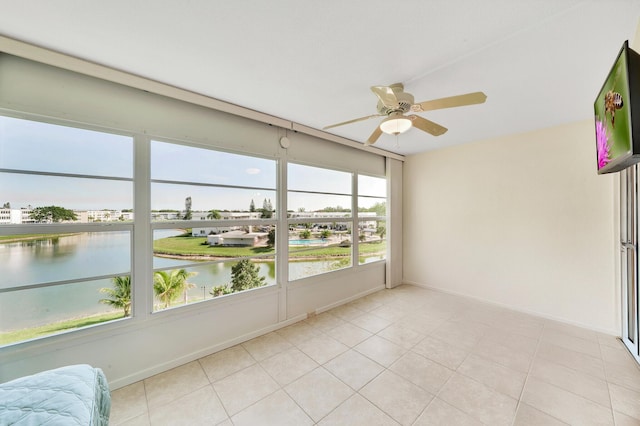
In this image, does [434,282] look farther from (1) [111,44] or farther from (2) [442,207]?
(1) [111,44]

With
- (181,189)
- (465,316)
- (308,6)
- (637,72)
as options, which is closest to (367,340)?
(465,316)

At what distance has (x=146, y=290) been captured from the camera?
2.22 m

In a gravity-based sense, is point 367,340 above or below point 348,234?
below

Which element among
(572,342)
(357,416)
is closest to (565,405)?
(572,342)

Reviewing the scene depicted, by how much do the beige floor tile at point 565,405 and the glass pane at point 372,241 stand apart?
103 inches

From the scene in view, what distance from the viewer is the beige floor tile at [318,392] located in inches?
72.1

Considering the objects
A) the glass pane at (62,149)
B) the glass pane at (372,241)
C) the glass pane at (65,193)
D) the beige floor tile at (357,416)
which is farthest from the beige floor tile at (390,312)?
the glass pane at (62,149)

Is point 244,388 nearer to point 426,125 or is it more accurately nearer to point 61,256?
point 61,256

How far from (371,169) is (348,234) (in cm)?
134

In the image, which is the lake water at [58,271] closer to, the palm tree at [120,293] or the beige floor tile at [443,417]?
the palm tree at [120,293]

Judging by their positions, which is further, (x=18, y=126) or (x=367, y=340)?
(x=367, y=340)

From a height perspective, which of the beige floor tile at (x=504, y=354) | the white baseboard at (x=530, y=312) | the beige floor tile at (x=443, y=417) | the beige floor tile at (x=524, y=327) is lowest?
the beige floor tile at (x=443, y=417)

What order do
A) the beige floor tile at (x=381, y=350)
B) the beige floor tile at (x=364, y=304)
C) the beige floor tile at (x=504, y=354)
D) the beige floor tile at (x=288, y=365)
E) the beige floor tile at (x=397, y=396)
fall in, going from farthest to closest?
the beige floor tile at (x=364, y=304) < the beige floor tile at (x=381, y=350) < the beige floor tile at (x=504, y=354) < the beige floor tile at (x=288, y=365) < the beige floor tile at (x=397, y=396)

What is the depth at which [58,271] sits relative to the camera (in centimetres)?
190
